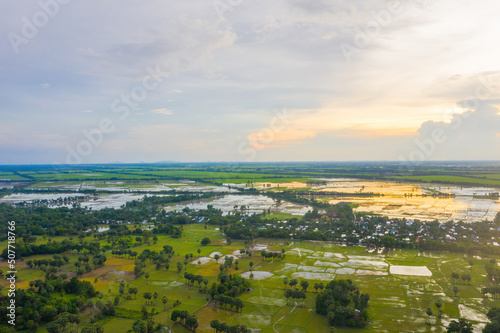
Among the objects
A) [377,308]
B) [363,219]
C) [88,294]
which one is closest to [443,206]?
[363,219]

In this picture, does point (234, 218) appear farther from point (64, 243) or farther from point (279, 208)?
point (64, 243)

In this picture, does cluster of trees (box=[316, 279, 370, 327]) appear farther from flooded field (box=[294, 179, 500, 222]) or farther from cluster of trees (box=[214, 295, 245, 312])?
flooded field (box=[294, 179, 500, 222])

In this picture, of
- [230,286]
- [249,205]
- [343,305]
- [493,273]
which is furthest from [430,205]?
[230,286]

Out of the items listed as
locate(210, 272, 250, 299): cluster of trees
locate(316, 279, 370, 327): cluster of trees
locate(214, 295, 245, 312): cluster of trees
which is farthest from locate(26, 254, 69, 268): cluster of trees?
locate(316, 279, 370, 327): cluster of trees

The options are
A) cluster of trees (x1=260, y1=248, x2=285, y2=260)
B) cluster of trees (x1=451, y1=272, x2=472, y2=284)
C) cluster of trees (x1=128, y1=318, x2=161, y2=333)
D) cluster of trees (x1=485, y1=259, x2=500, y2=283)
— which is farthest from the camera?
cluster of trees (x1=260, y1=248, x2=285, y2=260)

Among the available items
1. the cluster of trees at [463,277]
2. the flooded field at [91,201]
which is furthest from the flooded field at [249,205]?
the cluster of trees at [463,277]

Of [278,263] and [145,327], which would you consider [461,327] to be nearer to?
[278,263]
